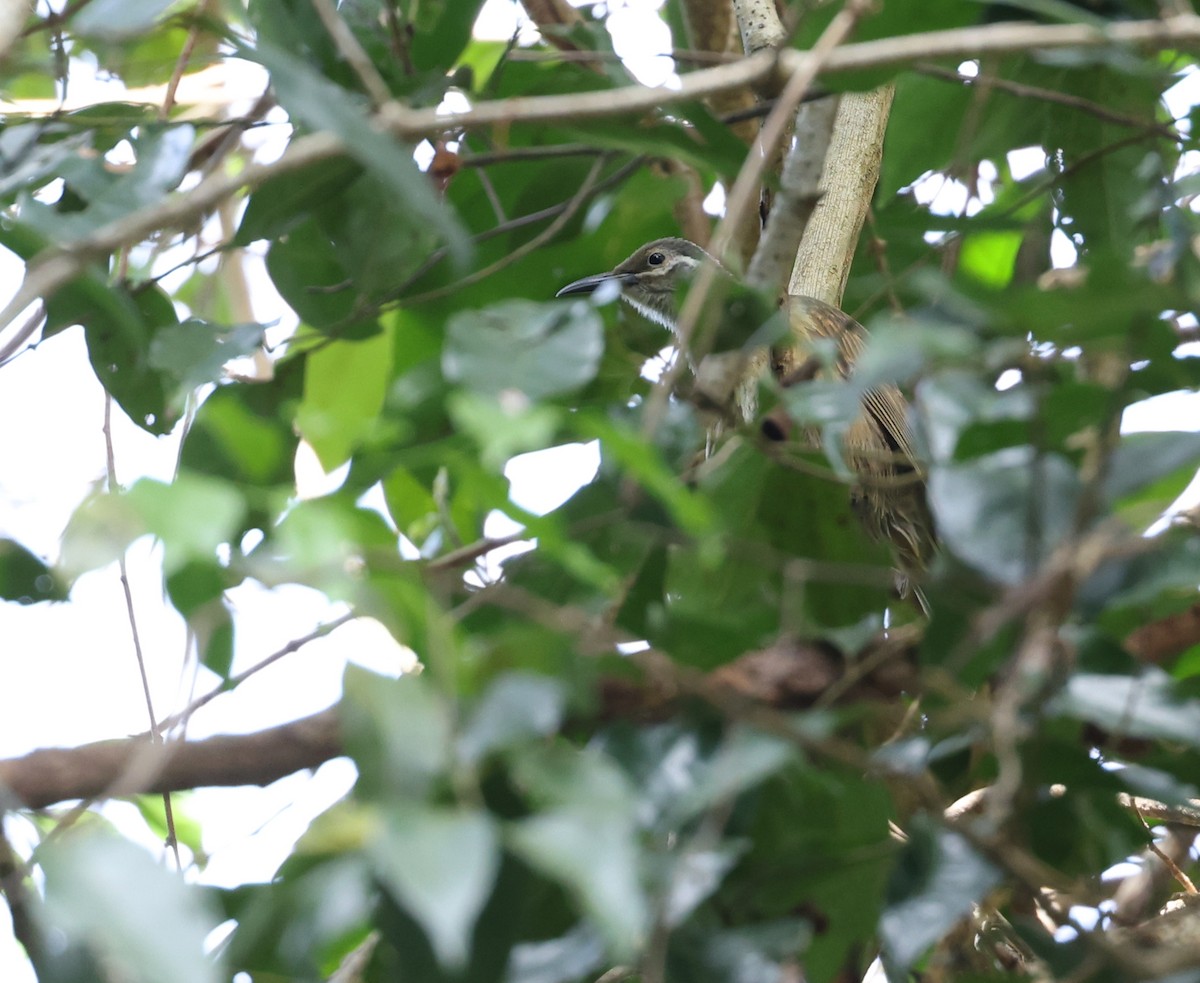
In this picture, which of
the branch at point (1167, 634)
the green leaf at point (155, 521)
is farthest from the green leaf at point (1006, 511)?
the green leaf at point (155, 521)

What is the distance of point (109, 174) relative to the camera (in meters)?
1.97

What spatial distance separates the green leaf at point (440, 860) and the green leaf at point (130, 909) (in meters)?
0.16

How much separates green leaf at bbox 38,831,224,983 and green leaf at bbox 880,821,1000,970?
0.78 m

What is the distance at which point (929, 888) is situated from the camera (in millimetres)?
1455

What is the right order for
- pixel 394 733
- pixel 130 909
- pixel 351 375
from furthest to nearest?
1. pixel 351 375
2. pixel 394 733
3. pixel 130 909

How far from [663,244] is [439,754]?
403 centimetres

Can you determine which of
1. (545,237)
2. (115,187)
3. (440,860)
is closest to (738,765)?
(440,860)

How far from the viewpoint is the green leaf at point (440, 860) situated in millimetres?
978

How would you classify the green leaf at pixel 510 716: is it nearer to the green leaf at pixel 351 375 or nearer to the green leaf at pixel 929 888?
the green leaf at pixel 929 888

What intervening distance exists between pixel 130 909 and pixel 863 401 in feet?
11.3

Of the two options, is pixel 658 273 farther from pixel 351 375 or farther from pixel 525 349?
pixel 525 349

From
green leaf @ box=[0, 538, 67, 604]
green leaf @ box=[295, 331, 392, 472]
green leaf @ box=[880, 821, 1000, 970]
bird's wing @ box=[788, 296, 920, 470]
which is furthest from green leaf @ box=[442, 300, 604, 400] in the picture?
bird's wing @ box=[788, 296, 920, 470]

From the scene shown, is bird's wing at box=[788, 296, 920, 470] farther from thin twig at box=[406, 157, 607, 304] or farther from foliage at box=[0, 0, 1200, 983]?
foliage at box=[0, 0, 1200, 983]

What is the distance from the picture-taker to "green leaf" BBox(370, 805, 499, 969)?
978mm
